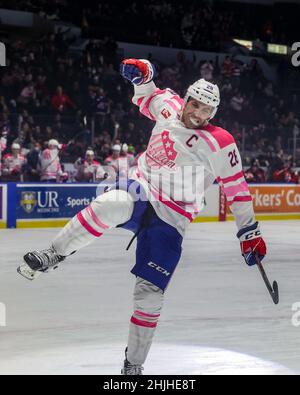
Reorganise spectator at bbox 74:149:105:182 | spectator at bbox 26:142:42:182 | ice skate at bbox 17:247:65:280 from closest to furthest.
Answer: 1. ice skate at bbox 17:247:65:280
2. spectator at bbox 26:142:42:182
3. spectator at bbox 74:149:105:182

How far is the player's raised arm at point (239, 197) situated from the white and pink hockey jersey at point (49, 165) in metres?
13.2

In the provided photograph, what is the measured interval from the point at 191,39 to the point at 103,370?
2432 cm

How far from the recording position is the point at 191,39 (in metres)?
29.3

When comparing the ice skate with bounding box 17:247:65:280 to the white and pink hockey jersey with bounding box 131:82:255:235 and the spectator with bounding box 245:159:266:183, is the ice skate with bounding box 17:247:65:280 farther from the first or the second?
the spectator with bounding box 245:159:266:183

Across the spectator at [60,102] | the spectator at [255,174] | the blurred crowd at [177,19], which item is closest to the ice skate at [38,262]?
the spectator at [60,102]

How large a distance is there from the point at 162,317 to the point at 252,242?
2608 mm

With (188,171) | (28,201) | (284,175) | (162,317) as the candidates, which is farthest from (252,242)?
(284,175)

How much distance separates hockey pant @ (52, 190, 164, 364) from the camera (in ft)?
17.9

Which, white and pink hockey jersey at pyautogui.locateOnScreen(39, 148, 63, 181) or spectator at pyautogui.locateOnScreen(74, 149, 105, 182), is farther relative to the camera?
spectator at pyautogui.locateOnScreen(74, 149, 105, 182)

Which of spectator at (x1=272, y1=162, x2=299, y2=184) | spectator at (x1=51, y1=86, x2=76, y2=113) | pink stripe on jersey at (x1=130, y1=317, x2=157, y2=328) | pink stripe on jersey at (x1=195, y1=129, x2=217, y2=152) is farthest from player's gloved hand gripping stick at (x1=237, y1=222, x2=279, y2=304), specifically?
spectator at (x1=272, y1=162, x2=299, y2=184)

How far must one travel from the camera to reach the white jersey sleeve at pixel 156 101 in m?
6.07

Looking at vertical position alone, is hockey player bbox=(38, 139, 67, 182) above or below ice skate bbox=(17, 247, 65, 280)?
below

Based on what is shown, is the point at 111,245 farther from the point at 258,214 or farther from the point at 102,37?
the point at 102,37

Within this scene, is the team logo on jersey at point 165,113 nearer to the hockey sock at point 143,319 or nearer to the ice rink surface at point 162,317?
the hockey sock at point 143,319
